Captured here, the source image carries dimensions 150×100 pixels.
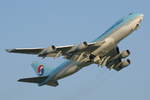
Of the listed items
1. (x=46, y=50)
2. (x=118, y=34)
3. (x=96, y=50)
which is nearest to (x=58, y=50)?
(x=46, y=50)

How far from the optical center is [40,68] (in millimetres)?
88562

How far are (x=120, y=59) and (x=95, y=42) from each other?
8.96 metres

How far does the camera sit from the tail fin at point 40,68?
85506 millimetres

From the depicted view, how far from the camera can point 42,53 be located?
7025 centimetres

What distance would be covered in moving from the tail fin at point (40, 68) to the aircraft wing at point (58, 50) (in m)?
12.4

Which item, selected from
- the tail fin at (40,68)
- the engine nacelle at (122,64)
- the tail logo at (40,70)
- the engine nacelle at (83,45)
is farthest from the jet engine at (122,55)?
the tail logo at (40,70)

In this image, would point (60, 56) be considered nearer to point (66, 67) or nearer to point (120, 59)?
point (66, 67)

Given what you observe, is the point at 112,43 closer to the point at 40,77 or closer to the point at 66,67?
the point at 66,67

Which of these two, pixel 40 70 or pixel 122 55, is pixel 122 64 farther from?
pixel 40 70

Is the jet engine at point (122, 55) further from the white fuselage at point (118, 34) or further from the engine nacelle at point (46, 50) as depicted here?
the engine nacelle at point (46, 50)

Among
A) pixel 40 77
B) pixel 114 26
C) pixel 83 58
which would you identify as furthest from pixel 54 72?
pixel 114 26

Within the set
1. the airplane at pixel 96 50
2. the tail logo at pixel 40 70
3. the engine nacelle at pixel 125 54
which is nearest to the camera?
the airplane at pixel 96 50

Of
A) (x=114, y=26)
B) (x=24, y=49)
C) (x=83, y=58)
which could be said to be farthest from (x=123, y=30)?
(x=24, y=49)

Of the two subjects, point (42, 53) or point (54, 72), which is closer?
point (42, 53)
